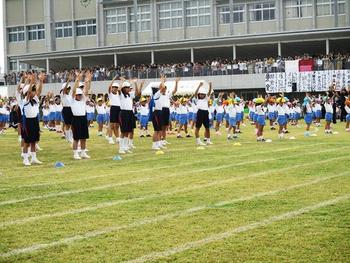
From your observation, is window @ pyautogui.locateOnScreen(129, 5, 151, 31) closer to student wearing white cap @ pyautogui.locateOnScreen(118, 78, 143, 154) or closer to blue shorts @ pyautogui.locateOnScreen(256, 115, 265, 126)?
blue shorts @ pyautogui.locateOnScreen(256, 115, 265, 126)

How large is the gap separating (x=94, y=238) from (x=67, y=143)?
15.8 metres

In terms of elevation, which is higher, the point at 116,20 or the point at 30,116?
the point at 116,20

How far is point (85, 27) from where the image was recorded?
72688 millimetres

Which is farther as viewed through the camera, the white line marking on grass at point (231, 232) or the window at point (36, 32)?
the window at point (36, 32)

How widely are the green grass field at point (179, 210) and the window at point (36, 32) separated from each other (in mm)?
61741

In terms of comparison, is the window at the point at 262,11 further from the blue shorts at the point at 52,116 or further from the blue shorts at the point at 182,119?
the blue shorts at the point at 182,119

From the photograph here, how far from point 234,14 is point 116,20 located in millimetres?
12980

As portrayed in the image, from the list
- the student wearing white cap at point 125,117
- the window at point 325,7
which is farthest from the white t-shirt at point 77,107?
the window at point 325,7

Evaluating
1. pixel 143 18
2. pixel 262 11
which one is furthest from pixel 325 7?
pixel 143 18

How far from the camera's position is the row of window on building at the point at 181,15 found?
6288 cm

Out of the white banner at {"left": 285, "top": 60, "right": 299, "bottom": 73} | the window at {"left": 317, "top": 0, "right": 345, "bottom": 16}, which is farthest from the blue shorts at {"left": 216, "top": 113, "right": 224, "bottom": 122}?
the window at {"left": 317, "top": 0, "right": 345, "bottom": 16}

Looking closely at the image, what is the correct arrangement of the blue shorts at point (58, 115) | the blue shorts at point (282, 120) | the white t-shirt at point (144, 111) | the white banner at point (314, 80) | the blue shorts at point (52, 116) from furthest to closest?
1. the white banner at point (314, 80)
2. the blue shorts at point (52, 116)
3. the blue shorts at point (58, 115)
4. the white t-shirt at point (144, 111)
5. the blue shorts at point (282, 120)

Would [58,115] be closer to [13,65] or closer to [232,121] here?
[232,121]

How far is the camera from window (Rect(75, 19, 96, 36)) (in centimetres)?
7225
